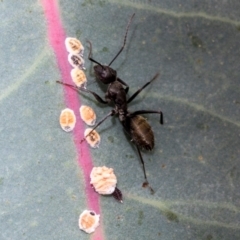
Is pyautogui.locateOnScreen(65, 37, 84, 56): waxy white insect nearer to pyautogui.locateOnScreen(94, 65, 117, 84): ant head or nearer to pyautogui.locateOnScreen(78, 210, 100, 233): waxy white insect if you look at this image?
pyautogui.locateOnScreen(94, 65, 117, 84): ant head

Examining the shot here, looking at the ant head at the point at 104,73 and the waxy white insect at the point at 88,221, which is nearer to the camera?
the waxy white insect at the point at 88,221

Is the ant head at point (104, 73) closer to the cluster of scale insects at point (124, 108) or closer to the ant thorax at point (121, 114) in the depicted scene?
the cluster of scale insects at point (124, 108)

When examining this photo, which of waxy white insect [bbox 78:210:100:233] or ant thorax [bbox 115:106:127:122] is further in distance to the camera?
ant thorax [bbox 115:106:127:122]

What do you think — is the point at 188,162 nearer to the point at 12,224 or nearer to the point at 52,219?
the point at 52,219

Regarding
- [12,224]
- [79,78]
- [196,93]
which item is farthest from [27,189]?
[196,93]

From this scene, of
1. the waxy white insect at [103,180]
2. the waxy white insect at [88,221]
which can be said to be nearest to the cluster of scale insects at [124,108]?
the waxy white insect at [103,180]

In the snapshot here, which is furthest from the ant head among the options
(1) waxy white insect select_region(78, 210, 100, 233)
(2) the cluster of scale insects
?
(1) waxy white insect select_region(78, 210, 100, 233)

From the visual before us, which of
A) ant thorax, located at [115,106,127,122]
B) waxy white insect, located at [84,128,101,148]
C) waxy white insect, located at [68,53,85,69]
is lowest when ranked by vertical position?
waxy white insect, located at [84,128,101,148]
